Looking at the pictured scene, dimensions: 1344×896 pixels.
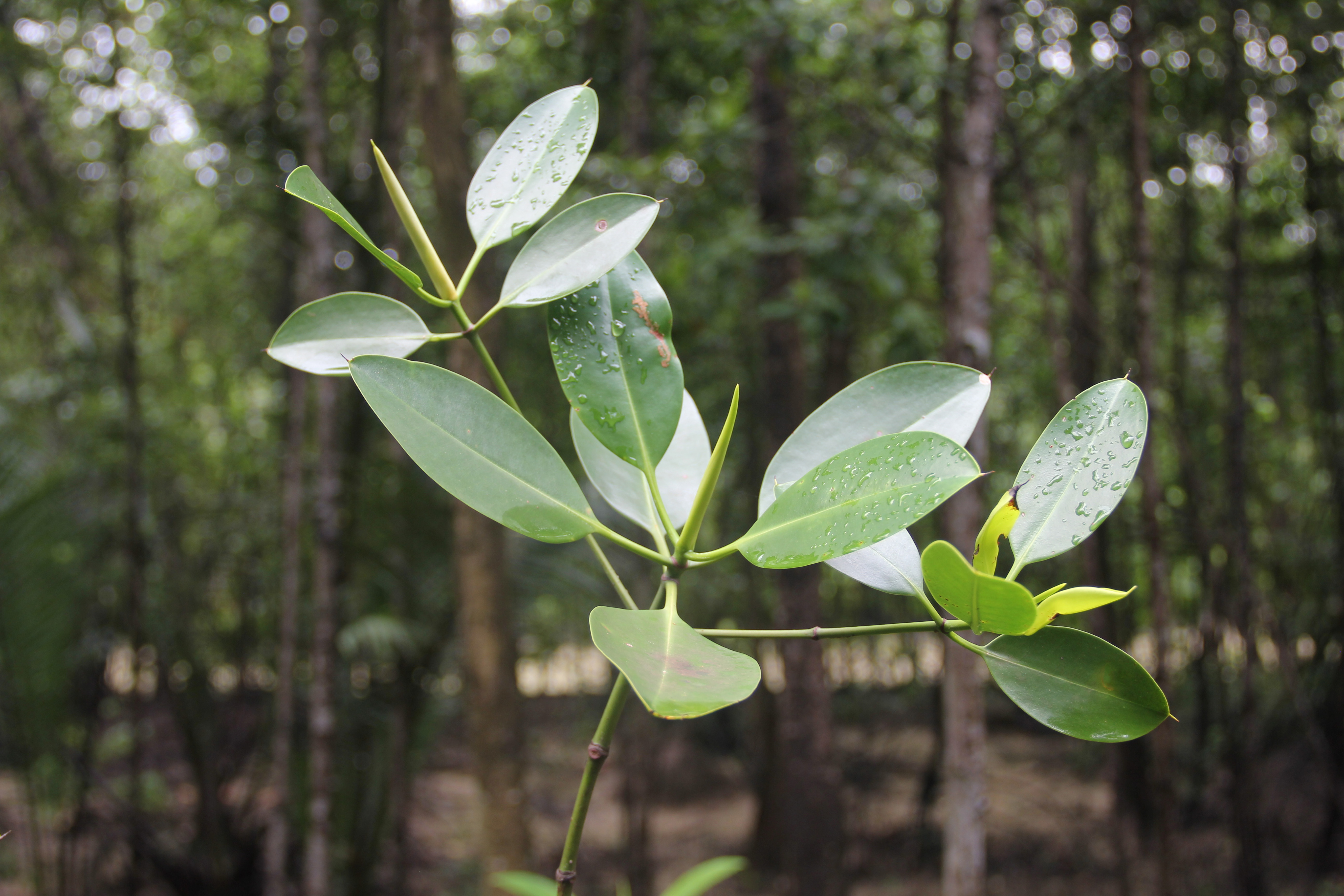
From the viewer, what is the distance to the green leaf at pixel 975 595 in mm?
272

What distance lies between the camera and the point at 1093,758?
525 centimetres

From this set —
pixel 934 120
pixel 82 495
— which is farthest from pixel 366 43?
pixel 934 120

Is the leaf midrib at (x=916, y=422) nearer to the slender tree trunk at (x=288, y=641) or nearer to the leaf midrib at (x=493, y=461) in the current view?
the leaf midrib at (x=493, y=461)

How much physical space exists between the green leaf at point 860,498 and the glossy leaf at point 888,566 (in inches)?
1.5

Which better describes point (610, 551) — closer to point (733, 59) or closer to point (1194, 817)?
point (733, 59)

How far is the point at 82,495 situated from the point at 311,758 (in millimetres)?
1479

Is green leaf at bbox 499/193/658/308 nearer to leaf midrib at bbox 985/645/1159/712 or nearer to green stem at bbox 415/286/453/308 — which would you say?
green stem at bbox 415/286/453/308

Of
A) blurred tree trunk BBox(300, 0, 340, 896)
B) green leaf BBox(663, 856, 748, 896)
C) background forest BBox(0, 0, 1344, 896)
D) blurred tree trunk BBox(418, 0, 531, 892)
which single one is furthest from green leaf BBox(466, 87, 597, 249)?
blurred tree trunk BBox(300, 0, 340, 896)

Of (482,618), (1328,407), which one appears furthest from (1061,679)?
(1328,407)

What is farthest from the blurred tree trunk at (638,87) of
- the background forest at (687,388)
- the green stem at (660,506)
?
the green stem at (660,506)

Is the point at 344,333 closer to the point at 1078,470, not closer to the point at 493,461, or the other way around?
the point at 493,461

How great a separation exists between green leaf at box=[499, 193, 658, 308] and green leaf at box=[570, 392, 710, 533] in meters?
0.06

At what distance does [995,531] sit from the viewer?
1.08 ft

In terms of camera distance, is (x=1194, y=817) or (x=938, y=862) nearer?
(x=1194, y=817)
